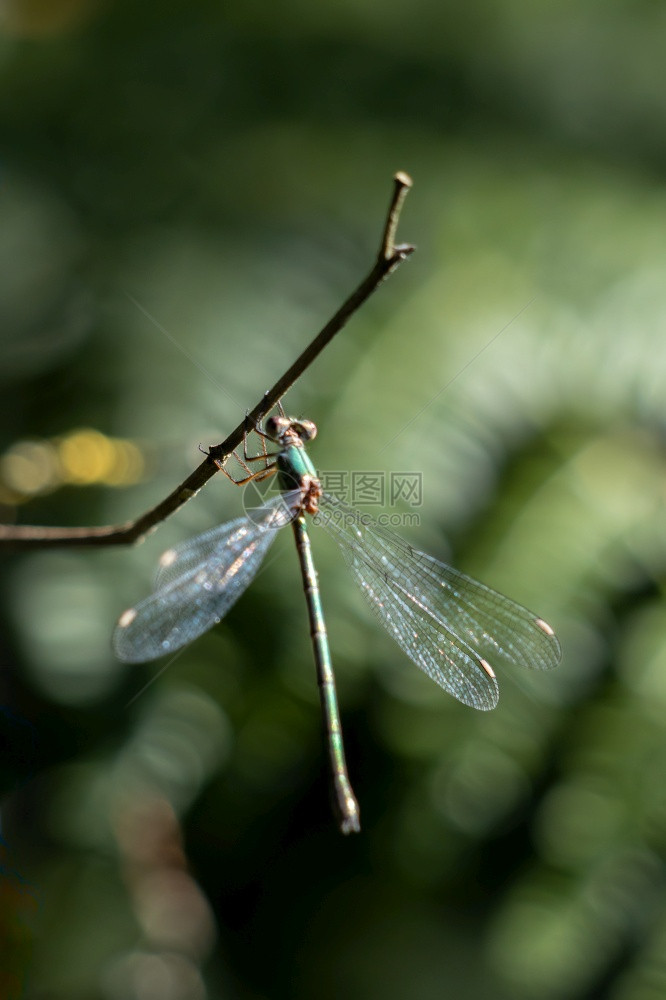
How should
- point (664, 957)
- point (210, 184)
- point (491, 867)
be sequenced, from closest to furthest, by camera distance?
point (664, 957) < point (491, 867) < point (210, 184)

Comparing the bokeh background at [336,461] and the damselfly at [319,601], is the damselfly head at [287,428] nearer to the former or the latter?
the damselfly at [319,601]

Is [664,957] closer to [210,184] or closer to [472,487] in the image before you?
[472,487]

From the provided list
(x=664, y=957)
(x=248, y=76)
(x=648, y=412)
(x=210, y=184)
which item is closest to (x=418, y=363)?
(x=648, y=412)

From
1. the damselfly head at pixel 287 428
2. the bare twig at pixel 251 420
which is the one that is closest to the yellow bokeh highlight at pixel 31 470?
the damselfly head at pixel 287 428

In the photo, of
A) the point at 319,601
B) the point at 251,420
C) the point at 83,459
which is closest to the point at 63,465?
the point at 83,459

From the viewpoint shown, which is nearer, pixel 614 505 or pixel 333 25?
pixel 614 505

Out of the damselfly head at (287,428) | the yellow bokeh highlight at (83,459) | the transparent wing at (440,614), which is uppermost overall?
the damselfly head at (287,428)

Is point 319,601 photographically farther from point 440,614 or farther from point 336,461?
point 336,461
